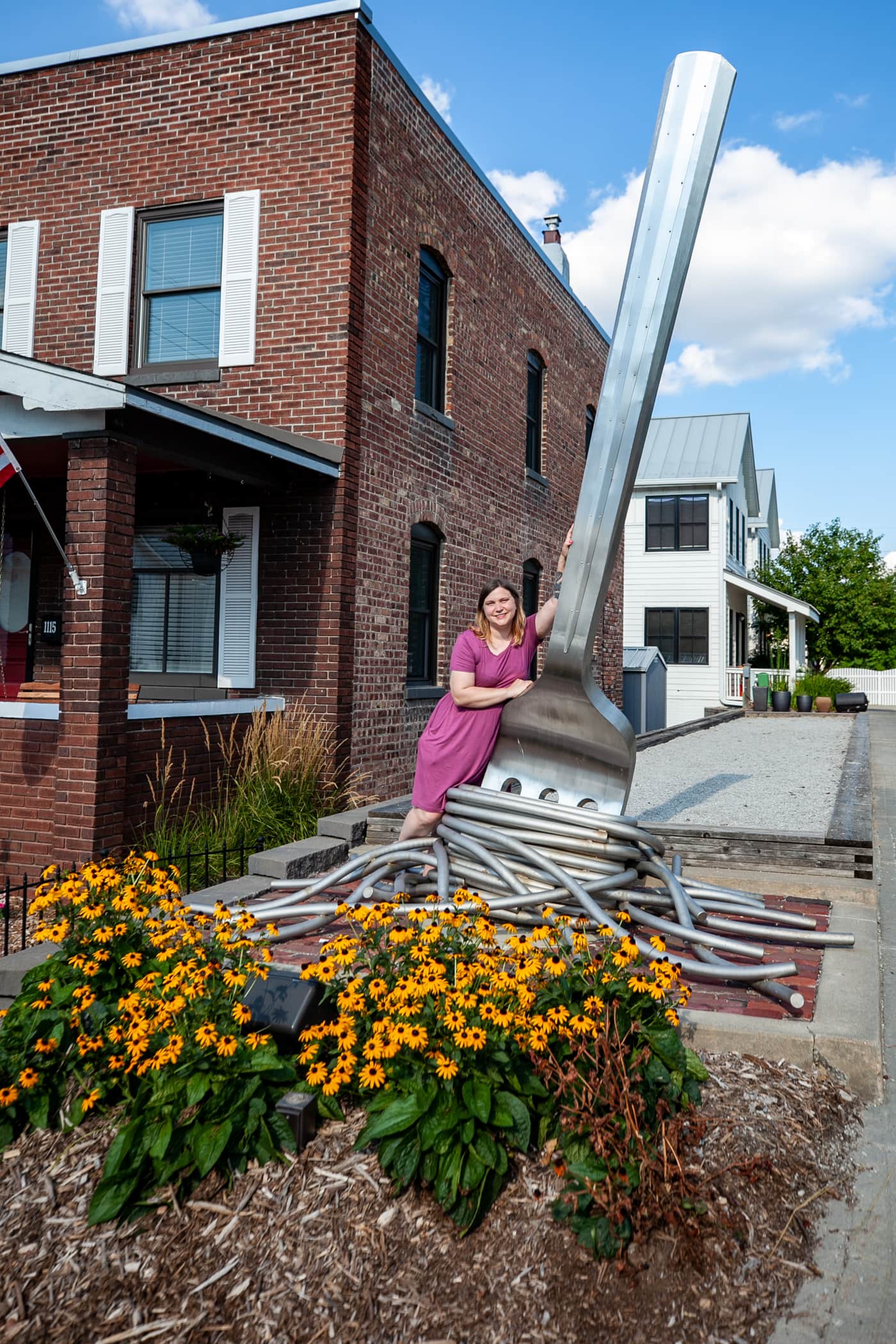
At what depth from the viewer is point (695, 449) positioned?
2867cm

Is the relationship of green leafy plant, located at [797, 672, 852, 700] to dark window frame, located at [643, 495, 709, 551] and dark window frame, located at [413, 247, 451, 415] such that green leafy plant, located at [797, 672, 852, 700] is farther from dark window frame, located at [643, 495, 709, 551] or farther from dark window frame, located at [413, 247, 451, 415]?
dark window frame, located at [413, 247, 451, 415]

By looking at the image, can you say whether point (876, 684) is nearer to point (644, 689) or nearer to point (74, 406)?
point (644, 689)

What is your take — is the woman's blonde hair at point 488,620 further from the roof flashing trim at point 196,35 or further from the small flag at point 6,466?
the roof flashing trim at point 196,35

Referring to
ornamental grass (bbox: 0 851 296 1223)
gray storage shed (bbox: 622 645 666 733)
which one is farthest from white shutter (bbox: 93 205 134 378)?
gray storage shed (bbox: 622 645 666 733)

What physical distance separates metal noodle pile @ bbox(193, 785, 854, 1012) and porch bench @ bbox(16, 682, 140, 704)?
3.39 m

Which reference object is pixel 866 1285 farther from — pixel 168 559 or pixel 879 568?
pixel 879 568

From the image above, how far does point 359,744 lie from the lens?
9.50 metres

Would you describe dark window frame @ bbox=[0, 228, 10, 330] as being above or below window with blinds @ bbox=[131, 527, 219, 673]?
above

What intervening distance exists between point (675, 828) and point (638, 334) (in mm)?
3049

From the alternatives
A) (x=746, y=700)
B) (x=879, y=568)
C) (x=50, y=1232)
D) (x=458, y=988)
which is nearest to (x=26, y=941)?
(x=50, y=1232)

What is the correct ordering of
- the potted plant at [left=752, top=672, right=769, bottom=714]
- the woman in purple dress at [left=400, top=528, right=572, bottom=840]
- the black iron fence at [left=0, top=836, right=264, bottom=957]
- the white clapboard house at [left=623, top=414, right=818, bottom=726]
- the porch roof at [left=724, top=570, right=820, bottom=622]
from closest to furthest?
the woman in purple dress at [left=400, top=528, right=572, bottom=840], the black iron fence at [left=0, top=836, right=264, bottom=957], the potted plant at [left=752, top=672, right=769, bottom=714], the porch roof at [left=724, top=570, right=820, bottom=622], the white clapboard house at [left=623, top=414, right=818, bottom=726]

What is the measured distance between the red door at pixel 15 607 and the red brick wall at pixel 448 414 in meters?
3.75

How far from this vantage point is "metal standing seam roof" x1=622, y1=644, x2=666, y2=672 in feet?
65.6

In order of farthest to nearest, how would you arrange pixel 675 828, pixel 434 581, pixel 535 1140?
pixel 434 581, pixel 675 828, pixel 535 1140
